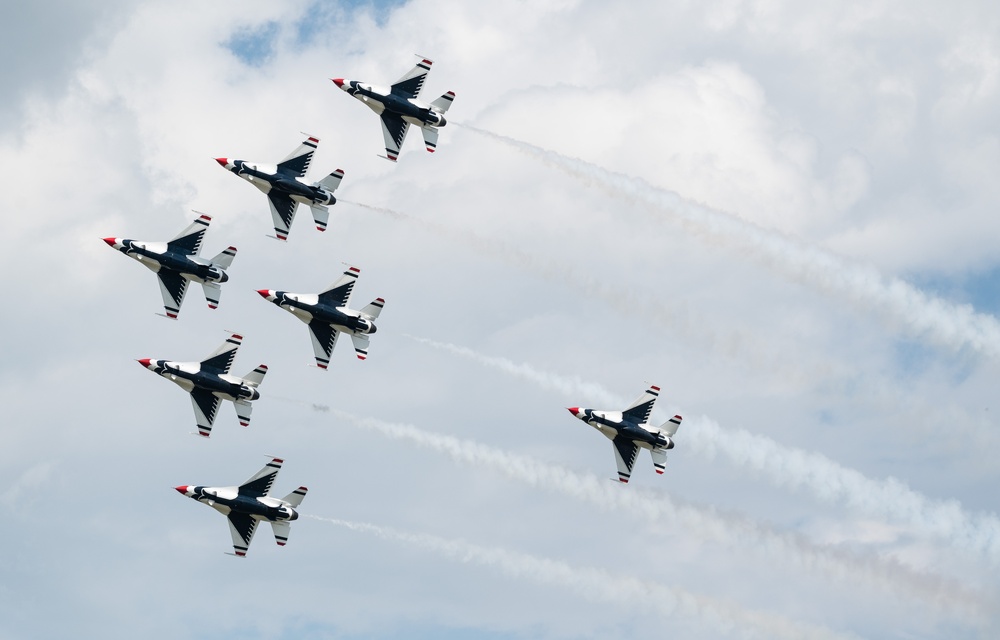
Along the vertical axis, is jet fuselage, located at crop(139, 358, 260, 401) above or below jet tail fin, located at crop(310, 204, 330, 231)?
below

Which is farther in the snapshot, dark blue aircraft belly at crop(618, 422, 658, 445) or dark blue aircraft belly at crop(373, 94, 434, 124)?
dark blue aircraft belly at crop(373, 94, 434, 124)

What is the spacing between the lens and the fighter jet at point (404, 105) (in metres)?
124

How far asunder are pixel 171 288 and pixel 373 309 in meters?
16.1

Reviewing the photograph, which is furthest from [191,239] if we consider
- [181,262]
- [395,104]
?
[395,104]

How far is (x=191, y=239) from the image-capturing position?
125875mm

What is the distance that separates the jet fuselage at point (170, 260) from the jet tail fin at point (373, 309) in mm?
11128

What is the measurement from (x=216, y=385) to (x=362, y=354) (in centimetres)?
1159

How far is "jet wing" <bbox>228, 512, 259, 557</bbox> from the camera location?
126m

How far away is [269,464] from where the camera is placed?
126 m

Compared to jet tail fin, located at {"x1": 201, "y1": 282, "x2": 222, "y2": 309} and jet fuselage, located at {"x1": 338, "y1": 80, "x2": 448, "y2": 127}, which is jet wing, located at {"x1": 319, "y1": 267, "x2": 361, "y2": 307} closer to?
jet tail fin, located at {"x1": 201, "y1": 282, "x2": 222, "y2": 309}

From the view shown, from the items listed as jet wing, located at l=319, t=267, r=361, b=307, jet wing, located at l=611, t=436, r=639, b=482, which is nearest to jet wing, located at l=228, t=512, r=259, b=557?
jet wing, located at l=319, t=267, r=361, b=307

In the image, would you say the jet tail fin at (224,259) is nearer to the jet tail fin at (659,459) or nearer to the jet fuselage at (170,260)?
the jet fuselage at (170,260)

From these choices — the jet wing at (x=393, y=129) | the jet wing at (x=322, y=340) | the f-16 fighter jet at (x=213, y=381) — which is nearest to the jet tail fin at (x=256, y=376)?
the f-16 fighter jet at (x=213, y=381)

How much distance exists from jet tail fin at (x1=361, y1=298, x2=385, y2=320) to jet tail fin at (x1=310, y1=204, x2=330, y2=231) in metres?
6.97
